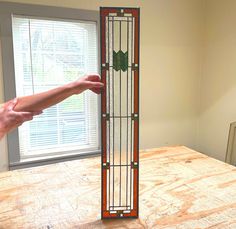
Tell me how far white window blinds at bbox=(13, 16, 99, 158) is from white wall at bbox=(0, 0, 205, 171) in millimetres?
520

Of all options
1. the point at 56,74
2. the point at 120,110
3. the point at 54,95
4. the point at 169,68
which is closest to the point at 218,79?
the point at 169,68

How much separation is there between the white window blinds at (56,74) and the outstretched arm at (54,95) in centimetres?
131

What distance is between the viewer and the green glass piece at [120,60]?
0.84 m

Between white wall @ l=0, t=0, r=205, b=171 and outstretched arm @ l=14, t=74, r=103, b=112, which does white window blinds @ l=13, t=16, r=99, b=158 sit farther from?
outstretched arm @ l=14, t=74, r=103, b=112

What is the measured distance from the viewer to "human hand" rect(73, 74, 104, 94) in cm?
83

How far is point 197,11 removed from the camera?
2646 millimetres

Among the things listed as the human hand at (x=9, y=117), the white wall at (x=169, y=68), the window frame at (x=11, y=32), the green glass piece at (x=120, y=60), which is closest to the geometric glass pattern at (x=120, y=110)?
the green glass piece at (x=120, y=60)

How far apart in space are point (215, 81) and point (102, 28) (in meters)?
2.08

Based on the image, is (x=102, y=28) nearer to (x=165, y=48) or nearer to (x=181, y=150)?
(x=181, y=150)

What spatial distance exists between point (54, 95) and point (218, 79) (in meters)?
2.16

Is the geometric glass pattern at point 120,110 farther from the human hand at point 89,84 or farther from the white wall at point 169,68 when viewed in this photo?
the white wall at point 169,68

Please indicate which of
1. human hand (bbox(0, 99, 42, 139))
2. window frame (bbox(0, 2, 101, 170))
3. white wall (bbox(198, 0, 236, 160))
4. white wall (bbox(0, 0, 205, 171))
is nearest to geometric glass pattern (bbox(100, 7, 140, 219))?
human hand (bbox(0, 99, 42, 139))

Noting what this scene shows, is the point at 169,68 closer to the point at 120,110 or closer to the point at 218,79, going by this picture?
the point at 218,79

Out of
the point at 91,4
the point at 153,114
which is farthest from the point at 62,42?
the point at 153,114
